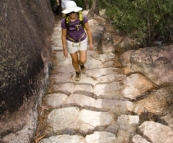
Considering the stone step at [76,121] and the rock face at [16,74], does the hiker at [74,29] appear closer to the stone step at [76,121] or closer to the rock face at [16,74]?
the rock face at [16,74]

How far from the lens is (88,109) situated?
4168 mm

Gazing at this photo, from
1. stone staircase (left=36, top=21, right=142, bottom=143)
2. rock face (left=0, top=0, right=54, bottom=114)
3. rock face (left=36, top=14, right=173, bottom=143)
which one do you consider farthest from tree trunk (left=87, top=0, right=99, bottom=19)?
rock face (left=0, top=0, right=54, bottom=114)

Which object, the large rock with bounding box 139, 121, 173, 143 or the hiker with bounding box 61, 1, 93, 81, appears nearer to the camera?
the large rock with bounding box 139, 121, 173, 143

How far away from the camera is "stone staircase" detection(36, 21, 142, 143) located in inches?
141

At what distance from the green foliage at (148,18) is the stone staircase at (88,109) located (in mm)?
1283

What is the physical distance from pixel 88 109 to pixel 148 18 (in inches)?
121

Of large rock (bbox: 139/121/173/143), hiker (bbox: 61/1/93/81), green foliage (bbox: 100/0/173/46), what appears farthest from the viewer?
green foliage (bbox: 100/0/173/46)

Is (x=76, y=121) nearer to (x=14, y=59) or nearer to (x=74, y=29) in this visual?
(x=14, y=59)

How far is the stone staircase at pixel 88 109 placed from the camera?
3576 mm

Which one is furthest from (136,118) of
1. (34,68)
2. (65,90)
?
(34,68)

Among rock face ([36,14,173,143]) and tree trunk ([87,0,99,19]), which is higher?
tree trunk ([87,0,99,19])

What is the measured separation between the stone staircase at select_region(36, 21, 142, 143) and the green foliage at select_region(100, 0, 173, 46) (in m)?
1.28

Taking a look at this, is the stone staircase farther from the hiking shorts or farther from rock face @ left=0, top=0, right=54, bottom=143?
the hiking shorts

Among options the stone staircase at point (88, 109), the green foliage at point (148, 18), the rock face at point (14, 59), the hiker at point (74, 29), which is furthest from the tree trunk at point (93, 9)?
the rock face at point (14, 59)
